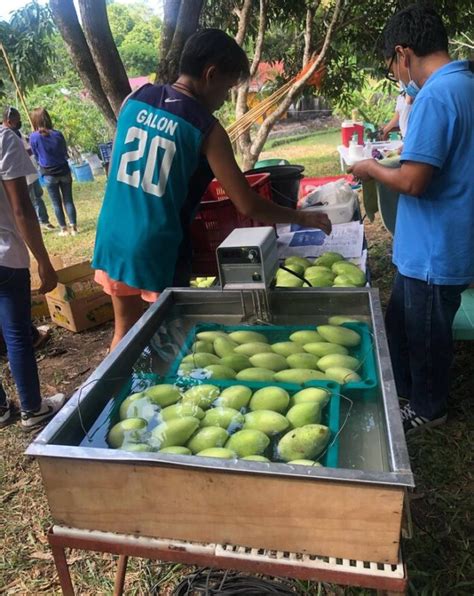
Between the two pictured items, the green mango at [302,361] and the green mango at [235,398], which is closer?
the green mango at [235,398]

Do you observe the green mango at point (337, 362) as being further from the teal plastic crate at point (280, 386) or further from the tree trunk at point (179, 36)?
the tree trunk at point (179, 36)

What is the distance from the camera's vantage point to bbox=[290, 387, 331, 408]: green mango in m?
1.20

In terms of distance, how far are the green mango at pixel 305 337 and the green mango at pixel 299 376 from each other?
18 centimetres

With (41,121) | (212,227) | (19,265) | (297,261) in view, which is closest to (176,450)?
(297,261)

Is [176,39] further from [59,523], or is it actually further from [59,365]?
[59,523]

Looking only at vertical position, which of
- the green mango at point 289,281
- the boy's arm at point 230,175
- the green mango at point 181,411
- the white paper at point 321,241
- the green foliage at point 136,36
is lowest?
the white paper at point 321,241

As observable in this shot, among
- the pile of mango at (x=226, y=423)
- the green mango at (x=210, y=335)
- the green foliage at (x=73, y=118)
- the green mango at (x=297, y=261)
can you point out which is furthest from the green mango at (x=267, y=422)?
the green foliage at (x=73, y=118)

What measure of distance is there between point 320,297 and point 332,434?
0.67 m

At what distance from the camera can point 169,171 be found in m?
2.01

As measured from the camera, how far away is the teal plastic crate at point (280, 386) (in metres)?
1.08

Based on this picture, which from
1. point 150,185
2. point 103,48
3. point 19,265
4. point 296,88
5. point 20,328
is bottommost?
point 20,328

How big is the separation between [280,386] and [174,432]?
0.32m

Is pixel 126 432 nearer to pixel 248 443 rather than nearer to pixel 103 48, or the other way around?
pixel 248 443

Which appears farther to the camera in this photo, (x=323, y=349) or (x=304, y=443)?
(x=323, y=349)
